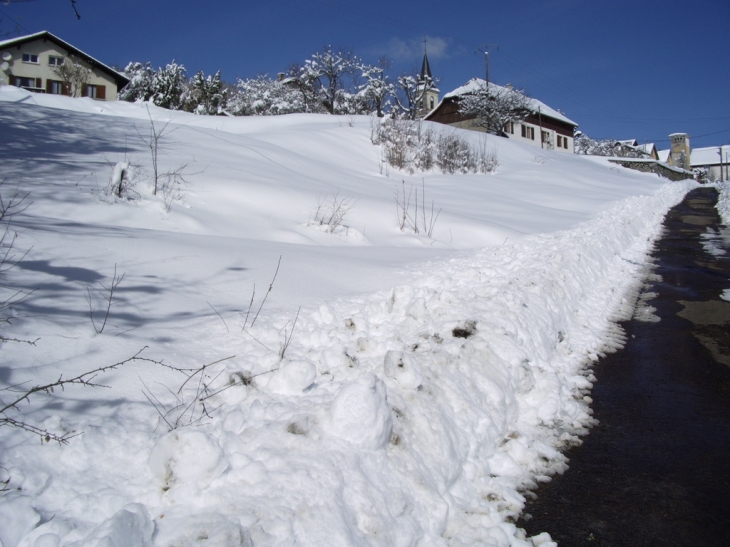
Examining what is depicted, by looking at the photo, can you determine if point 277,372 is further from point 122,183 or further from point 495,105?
point 495,105

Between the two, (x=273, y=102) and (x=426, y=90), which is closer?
(x=273, y=102)

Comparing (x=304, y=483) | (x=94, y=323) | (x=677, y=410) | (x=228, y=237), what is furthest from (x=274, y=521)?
(x=228, y=237)

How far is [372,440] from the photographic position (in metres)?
1.94

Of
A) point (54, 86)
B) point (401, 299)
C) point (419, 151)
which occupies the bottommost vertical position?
point (401, 299)

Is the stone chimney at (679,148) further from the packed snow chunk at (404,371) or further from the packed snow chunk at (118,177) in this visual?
the packed snow chunk at (404,371)

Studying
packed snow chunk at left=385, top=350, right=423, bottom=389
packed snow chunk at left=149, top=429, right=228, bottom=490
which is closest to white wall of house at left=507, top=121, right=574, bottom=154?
packed snow chunk at left=385, top=350, right=423, bottom=389

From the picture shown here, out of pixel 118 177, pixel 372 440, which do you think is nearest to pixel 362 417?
pixel 372 440

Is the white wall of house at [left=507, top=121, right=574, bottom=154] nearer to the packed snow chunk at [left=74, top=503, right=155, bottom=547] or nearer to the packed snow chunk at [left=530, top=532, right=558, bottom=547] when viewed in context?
the packed snow chunk at [left=530, top=532, right=558, bottom=547]

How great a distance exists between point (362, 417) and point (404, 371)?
489 mm

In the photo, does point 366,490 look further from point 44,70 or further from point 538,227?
point 44,70

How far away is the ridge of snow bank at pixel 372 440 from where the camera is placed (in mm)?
1547

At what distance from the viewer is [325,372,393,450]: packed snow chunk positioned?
1946 millimetres

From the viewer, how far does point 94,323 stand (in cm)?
253

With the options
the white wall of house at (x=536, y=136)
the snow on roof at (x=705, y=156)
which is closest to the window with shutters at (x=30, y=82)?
the white wall of house at (x=536, y=136)
